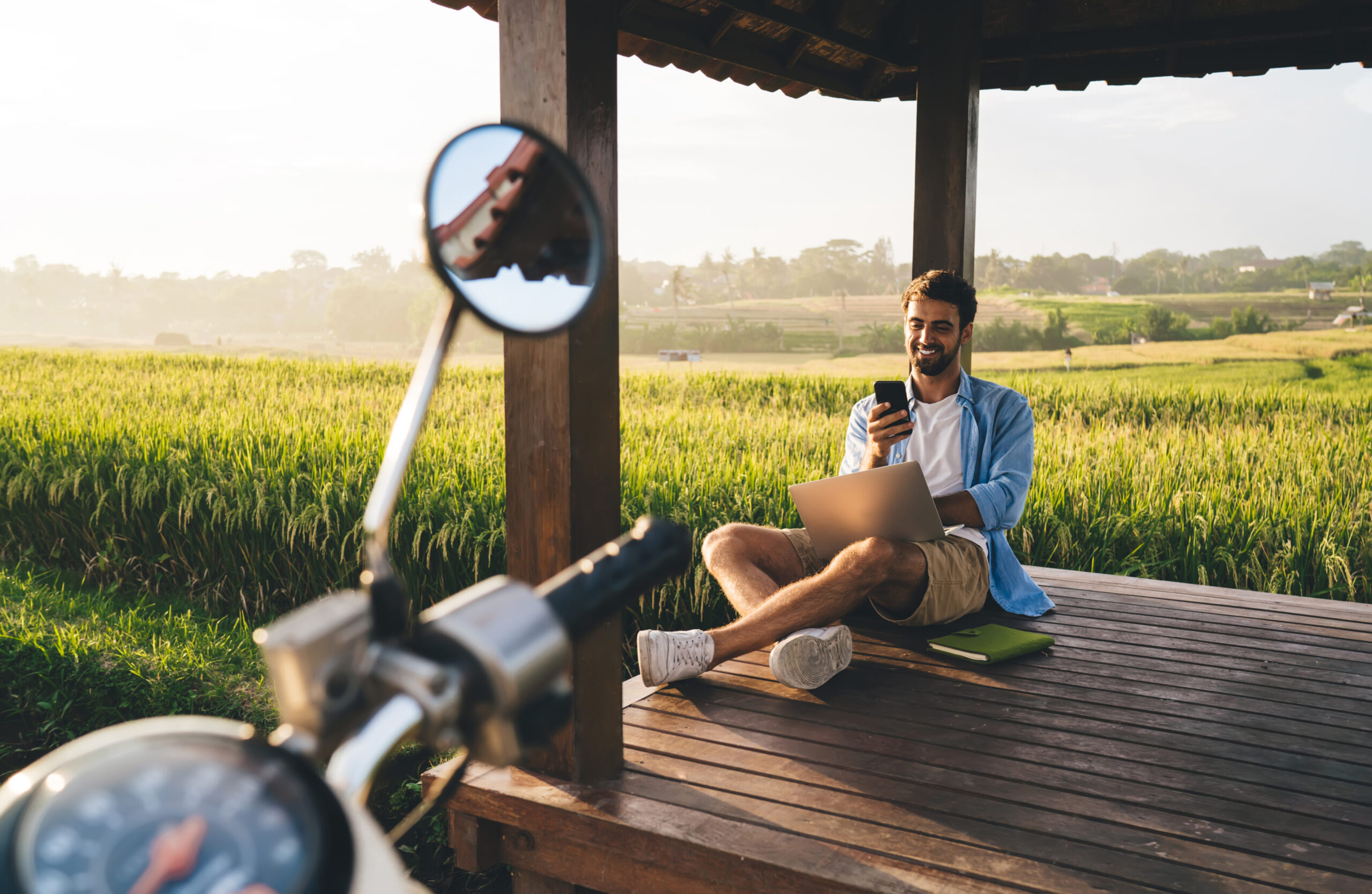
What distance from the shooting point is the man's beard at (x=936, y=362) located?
11.1 ft

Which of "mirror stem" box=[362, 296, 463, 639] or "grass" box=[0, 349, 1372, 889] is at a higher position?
"mirror stem" box=[362, 296, 463, 639]

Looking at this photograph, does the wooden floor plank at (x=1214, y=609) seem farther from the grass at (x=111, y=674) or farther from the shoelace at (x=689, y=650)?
the grass at (x=111, y=674)

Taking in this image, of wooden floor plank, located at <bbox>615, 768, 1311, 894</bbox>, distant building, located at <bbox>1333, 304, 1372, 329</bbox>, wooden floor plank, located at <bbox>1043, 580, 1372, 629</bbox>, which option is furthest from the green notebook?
distant building, located at <bbox>1333, 304, 1372, 329</bbox>

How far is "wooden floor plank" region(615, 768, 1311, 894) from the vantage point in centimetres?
182

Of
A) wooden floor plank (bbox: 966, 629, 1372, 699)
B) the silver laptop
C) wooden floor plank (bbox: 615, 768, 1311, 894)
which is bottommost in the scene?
wooden floor plank (bbox: 615, 768, 1311, 894)

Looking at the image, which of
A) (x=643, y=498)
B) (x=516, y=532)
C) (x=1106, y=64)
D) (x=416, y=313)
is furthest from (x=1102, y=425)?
(x=416, y=313)

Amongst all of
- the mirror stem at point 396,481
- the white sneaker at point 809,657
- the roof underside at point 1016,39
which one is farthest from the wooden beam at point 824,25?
the mirror stem at point 396,481

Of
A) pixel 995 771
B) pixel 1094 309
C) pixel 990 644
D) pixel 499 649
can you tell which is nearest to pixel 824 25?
pixel 990 644

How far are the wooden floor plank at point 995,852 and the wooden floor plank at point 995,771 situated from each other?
0.17 m

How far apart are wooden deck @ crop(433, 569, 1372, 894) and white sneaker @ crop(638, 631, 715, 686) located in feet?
0.20

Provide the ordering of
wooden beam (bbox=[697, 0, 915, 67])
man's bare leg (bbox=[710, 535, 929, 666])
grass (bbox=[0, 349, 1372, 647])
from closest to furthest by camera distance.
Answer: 1. man's bare leg (bbox=[710, 535, 929, 666])
2. wooden beam (bbox=[697, 0, 915, 67])
3. grass (bbox=[0, 349, 1372, 647])

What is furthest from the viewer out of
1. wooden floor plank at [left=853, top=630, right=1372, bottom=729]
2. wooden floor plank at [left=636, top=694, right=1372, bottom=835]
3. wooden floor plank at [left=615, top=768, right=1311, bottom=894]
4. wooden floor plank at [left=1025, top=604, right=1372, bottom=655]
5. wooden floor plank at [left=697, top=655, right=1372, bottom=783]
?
wooden floor plank at [left=1025, top=604, right=1372, bottom=655]

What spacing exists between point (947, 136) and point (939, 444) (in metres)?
1.42

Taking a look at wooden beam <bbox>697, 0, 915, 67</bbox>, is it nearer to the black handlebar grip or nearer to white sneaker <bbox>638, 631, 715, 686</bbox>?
white sneaker <bbox>638, 631, 715, 686</bbox>
